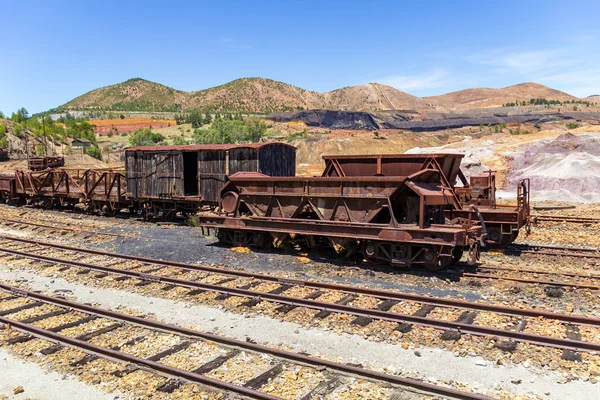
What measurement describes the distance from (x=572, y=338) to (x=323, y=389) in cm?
411

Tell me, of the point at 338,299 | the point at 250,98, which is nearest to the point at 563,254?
the point at 338,299

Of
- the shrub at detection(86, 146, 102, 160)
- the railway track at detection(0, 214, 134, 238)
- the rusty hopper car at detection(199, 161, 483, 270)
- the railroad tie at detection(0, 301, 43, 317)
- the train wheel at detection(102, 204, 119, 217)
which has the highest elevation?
the shrub at detection(86, 146, 102, 160)

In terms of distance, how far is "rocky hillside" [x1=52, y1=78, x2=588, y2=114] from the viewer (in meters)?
141

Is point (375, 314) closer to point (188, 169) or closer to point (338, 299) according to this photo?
point (338, 299)

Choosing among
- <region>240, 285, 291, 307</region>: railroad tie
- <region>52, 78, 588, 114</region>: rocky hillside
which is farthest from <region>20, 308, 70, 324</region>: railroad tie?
<region>52, 78, 588, 114</region>: rocky hillside

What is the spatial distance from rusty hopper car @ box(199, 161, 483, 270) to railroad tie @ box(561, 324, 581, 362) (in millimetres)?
3195

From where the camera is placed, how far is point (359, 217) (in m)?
11.9

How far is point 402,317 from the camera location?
26.1 feet

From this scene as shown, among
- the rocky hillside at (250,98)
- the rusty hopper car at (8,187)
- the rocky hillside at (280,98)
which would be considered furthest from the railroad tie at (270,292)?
the rocky hillside at (250,98)

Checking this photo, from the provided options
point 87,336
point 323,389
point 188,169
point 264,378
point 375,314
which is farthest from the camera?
point 188,169

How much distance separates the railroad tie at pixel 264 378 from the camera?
587cm

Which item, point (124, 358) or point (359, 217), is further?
point (359, 217)

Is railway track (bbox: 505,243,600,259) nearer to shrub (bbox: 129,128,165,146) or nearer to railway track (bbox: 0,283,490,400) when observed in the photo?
railway track (bbox: 0,283,490,400)

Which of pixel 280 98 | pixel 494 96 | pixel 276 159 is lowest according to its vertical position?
pixel 276 159
